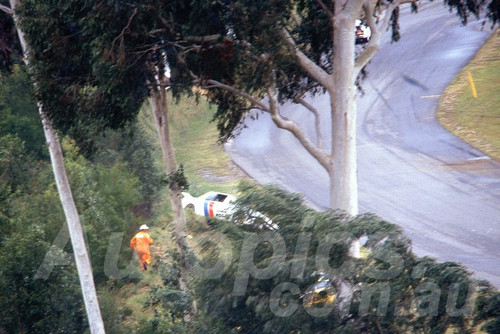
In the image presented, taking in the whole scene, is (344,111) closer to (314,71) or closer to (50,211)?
(314,71)

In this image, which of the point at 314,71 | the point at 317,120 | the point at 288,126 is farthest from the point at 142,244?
the point at 314,71

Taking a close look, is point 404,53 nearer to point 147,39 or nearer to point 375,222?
point 147,39

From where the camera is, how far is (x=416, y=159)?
87.0 ft

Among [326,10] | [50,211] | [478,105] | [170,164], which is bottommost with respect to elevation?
[478,105]

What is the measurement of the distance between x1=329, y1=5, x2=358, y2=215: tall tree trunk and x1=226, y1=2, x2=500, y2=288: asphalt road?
5634 mm

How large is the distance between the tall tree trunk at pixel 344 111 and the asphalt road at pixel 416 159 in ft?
18.5

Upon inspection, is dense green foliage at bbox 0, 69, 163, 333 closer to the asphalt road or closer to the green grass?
the green grass

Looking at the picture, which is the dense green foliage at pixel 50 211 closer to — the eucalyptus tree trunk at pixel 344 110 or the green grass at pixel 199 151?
the green grass at pixel 199 151

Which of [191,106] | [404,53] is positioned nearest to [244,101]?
[191,106]

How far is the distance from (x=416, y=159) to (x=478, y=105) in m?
5.28

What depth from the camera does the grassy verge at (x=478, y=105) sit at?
88.3 feet

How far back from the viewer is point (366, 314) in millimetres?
8703

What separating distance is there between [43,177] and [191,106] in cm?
1536

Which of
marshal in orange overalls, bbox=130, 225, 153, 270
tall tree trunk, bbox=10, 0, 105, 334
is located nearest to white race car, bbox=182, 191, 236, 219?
marshal in orange overalls, bbox=130, 225, 153, 270
